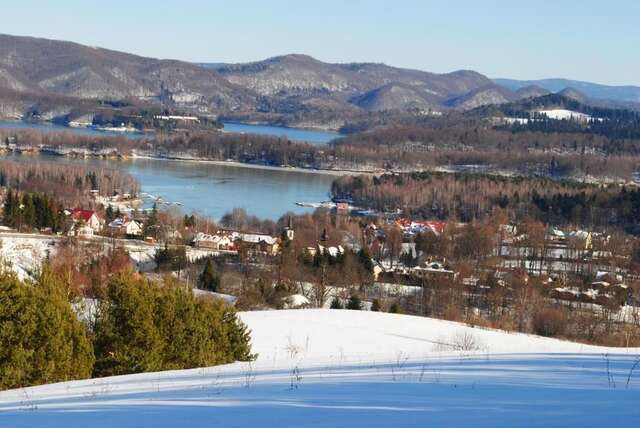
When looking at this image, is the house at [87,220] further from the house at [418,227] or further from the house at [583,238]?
the house at [583,238]

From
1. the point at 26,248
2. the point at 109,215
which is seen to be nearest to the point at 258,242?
the point at 26,248

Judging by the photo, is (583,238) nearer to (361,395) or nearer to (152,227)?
(152,227)

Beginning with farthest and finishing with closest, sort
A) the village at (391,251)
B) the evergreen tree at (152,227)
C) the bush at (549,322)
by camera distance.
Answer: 1. the evergreen tree at (152,227)
2. the village at (391,251)
3. the bush at (549,322)

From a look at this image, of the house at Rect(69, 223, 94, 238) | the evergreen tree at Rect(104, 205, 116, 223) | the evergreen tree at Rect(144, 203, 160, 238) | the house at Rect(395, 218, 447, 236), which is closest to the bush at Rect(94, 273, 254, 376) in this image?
the house at Rect(69, 223, 94, 238)

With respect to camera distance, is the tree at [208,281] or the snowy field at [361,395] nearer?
the snowy field at [361,395]

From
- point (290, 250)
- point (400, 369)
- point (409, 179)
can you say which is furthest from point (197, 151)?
point (400, 369)

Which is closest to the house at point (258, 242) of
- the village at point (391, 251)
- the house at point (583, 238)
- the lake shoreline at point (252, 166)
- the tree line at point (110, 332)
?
the village at point (391, 251)
